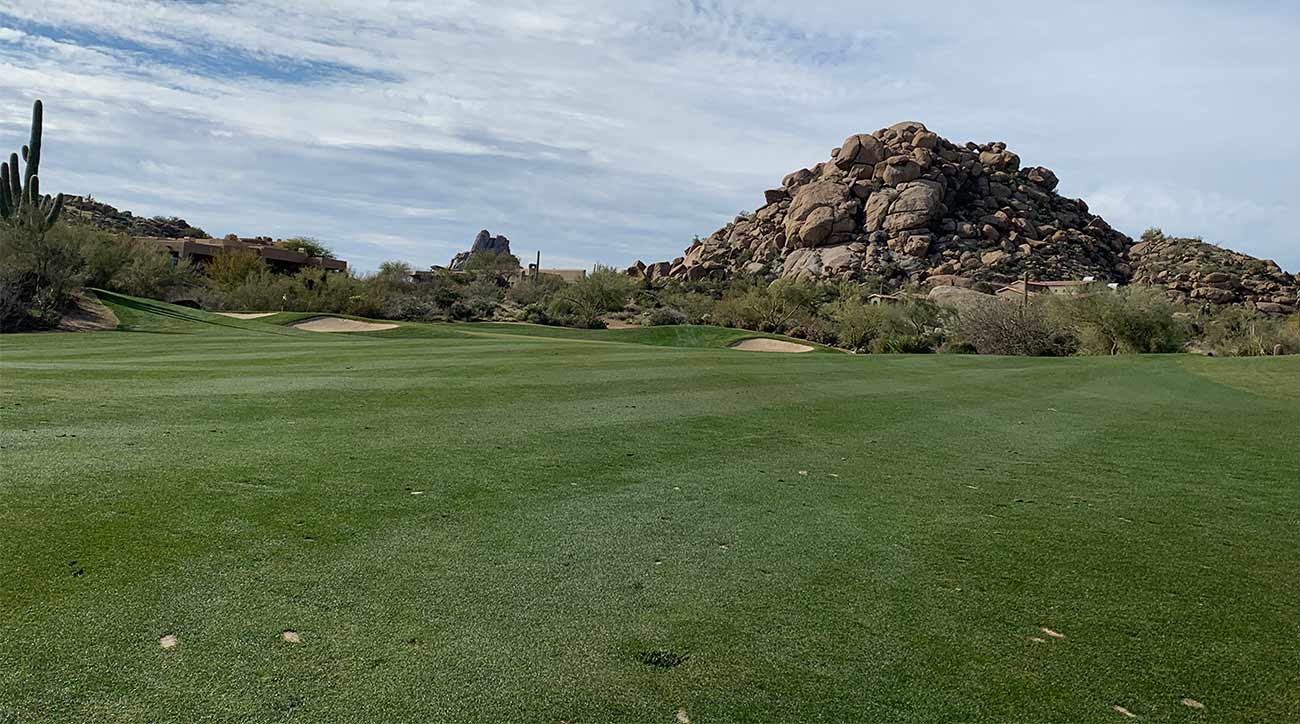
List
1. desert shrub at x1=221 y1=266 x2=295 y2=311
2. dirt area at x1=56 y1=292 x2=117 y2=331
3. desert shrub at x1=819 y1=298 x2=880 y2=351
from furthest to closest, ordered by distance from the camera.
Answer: desert shrub at x1=221 y1=266 x2=295 y2=311 < desert shrub at x1=819 y1=298 x2=880 y2=351 < dirt area at x1=56 y1=292 x2=117 y2=331

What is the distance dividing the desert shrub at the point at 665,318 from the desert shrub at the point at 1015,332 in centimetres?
1826

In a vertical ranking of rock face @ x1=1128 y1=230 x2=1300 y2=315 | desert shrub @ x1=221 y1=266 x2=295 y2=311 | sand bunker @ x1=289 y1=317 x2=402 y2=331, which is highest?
rock face @ x1=1128 y1=230 x2=1300 y2=315

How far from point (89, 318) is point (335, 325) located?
32.7ft

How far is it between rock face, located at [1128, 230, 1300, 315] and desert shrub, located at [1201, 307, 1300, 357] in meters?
28.8

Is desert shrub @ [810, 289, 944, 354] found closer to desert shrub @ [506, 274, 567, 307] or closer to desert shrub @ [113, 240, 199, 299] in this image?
desert shrub @ [506, 274, 567, 307]

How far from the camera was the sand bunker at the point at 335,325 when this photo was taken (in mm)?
38756

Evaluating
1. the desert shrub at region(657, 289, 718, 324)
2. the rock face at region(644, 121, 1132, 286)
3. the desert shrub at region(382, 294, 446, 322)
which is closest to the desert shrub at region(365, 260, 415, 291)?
the desert shrub at region(382, 294, 446, 322)

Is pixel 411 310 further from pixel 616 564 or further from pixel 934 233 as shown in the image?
pixel 934 233

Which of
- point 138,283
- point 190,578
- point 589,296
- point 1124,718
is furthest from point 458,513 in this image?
point 589,296

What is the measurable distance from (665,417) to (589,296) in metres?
45.3

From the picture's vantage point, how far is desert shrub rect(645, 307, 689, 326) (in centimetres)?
5219

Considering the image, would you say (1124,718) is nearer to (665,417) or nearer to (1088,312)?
(665,417)

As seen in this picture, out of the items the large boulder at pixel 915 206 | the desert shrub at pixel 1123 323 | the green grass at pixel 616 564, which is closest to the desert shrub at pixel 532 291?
the desert shrub at pixel 1123 323

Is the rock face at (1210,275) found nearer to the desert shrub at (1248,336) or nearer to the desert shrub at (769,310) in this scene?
the desert shrub at (1248,336)
